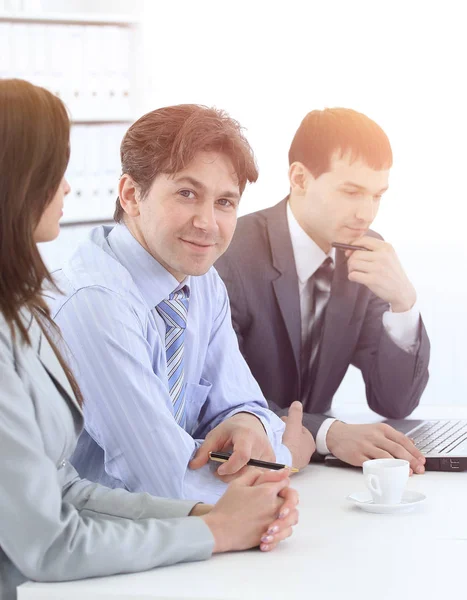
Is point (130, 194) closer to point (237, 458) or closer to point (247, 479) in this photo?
point (237, 458)

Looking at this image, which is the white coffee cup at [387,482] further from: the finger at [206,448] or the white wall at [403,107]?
the white wall at [403,107]

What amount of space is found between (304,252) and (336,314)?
187 mm

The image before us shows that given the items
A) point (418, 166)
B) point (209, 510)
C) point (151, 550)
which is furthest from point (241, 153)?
point (418, 166)

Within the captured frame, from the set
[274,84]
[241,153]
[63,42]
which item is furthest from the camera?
[63,42]

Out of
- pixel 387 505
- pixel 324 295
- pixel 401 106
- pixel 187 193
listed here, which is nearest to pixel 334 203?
pixel 324 295

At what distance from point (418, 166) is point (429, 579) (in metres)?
1.87

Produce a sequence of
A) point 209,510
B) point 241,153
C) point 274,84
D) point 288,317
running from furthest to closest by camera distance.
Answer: point 274,84 < point 288,317 < point 241,153 < point 209,510

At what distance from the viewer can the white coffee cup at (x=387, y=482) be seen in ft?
4.95

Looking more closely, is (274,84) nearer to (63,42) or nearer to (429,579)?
(63,42)

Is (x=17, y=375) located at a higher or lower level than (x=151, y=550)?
higher

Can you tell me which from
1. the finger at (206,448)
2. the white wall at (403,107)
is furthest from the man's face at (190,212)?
the white wall at (403,107)

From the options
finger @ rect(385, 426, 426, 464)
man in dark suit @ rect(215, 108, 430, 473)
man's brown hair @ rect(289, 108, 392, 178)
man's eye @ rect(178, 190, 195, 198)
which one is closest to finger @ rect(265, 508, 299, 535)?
finger @ rect(385, 426, 426, 464)

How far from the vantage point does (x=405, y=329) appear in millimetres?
2375

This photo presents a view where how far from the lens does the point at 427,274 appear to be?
2.94 metres
